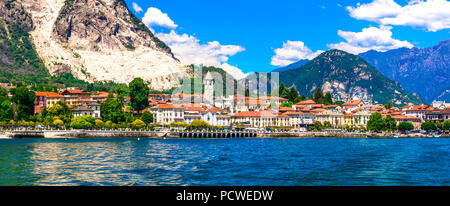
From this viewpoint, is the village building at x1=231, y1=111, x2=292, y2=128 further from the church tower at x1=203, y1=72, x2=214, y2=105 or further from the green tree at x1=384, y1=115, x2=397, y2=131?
the church tower at x1=203, y1=72, x2=214, y2=105

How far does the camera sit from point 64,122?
340 ft

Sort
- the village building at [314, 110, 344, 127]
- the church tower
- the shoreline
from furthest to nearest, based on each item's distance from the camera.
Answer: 1. the church tower
2. the village building at [314, 110, 344, 127]
3. the shoreline

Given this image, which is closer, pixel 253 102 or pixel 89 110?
pixel 89 110

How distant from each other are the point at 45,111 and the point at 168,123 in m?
31.4

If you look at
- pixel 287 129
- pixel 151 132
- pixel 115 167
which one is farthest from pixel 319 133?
pixel 115 167

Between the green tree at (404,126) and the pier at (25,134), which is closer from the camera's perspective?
the pier at (25,134)

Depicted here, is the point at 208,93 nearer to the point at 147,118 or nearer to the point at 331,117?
the point at 331,117

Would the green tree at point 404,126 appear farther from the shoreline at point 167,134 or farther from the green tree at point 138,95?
the green tree at point 138,95

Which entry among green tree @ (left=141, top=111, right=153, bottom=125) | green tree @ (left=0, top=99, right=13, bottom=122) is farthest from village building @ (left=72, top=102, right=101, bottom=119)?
green tree @ (left=141, top=111, right=153, bottom=125)

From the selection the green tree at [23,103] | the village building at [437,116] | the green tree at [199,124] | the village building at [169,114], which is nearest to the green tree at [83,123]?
the green tree at [23,103]

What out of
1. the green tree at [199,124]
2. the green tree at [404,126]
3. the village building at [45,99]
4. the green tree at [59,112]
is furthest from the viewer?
the village building at [45,99]

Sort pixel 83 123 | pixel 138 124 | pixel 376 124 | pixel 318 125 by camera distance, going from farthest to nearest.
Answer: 1. pixel 318 125
2. pixel 376 124
3. pixel 138 124
4. pixel 83 123

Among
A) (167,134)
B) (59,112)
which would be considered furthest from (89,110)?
(167,134)
